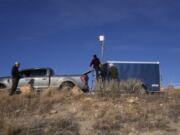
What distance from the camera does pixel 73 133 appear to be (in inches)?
754

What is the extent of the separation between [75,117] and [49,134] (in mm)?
1927

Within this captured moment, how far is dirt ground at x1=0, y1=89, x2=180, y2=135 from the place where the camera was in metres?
19.3

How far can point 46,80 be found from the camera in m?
27.0

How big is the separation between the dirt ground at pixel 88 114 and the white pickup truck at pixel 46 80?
2.29 m

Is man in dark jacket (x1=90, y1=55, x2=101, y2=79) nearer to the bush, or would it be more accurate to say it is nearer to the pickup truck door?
the bush

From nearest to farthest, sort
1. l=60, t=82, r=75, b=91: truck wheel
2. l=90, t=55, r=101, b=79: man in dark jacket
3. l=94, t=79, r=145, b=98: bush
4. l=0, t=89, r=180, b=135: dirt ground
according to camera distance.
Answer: l=0, t=89, r=180, b=135: dirt ground, l=94, t=79, r=145, b=98: bush, l=60, t=82, r=75, b=91: truck wheel, l=90, t=55, r=101, b=79: man in dark jacket

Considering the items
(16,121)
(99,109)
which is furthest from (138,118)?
(16,121)

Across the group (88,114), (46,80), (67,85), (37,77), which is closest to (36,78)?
(37,77)

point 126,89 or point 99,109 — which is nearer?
point 99,109

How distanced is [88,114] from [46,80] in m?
6.73

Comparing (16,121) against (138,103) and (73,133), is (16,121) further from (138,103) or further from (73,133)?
(138,103)

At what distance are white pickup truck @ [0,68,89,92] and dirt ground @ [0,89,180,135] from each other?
2288 mm

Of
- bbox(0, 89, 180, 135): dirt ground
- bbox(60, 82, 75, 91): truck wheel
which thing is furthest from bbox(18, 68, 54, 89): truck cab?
bbox(0, 89, 180, 135): dirt ground

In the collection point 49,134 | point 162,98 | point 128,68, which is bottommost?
point 49,134
